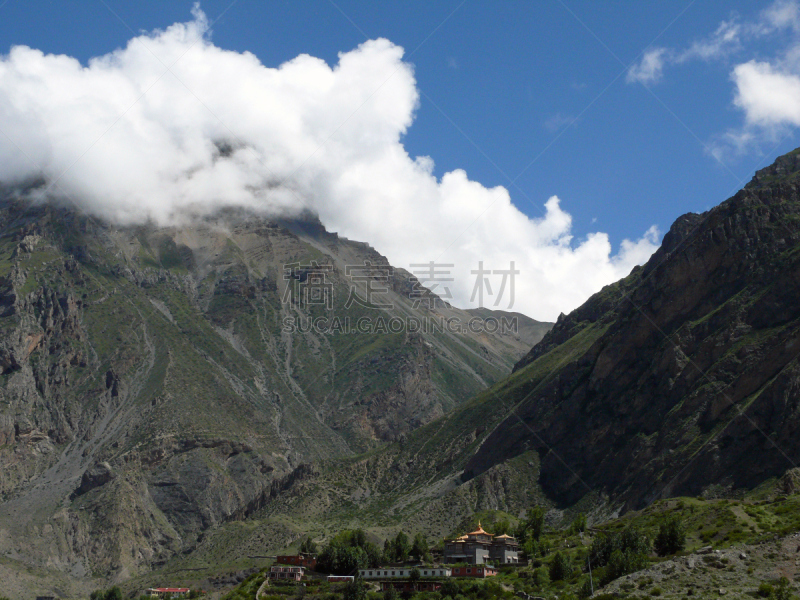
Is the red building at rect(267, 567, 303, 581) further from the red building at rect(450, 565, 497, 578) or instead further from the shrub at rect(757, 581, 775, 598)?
the shrub at rect(757, 581, 775, 598)

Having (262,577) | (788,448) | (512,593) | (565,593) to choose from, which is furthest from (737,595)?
(788,448)

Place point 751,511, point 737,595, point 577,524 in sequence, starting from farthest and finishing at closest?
1. point 577,524
2. point 751,511
3. point 737,595

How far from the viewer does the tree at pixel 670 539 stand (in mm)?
126938

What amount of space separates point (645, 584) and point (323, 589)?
6123 cm

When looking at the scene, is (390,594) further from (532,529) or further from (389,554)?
(532,529)

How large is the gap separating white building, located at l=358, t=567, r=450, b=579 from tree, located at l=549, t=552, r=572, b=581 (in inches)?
710

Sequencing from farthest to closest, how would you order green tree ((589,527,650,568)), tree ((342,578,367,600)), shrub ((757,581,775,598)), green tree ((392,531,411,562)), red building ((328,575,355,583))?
green tree ((392,531,411,562))
red building ((328,575,355,583))
tree ((342,578,367,600))
green tree ((589,527,650,568))
shrub ((757,581,775,598))

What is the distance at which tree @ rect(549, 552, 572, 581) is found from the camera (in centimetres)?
12531

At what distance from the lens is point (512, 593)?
403 feet

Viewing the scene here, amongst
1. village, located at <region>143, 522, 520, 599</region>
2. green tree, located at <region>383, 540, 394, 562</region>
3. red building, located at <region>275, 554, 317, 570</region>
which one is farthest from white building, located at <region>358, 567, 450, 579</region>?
green tree, located at <region>383, 540, 394, 562</region>

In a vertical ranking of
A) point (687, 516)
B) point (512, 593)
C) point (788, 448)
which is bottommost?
point (512, 593)

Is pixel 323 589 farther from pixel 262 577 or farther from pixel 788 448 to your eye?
pixel 788 448

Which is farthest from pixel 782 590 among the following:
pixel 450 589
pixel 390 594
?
pixel 390 594

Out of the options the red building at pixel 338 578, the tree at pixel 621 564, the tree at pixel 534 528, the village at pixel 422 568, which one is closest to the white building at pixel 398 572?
the village at pixel 422 568
